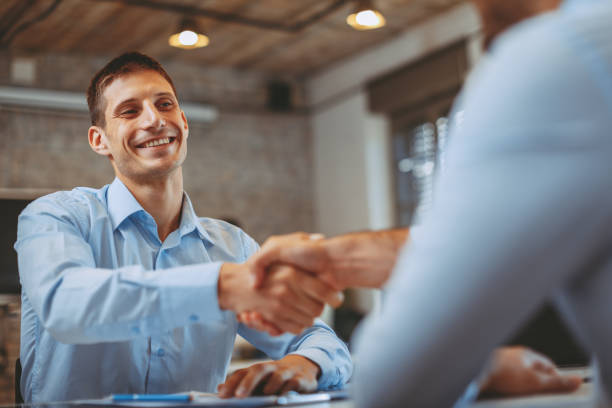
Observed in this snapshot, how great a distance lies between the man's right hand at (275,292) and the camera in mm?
1088

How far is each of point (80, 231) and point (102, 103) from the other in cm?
38

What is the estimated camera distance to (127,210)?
152cm

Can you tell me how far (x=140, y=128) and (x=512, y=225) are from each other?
1222 millimetres

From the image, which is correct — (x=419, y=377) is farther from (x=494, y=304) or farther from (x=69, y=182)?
(x=69, y=182)

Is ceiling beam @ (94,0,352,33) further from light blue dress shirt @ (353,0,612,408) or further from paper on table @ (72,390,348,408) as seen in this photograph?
light blue dress shirt @ (353,0,612,408)

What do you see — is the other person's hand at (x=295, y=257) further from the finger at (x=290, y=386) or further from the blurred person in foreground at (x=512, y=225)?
the blurred person in foreground at (x=512, y=225)

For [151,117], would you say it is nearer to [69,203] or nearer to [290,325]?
[69,203]

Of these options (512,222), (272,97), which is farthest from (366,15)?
(512,222)

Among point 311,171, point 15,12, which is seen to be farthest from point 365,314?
point 15,12

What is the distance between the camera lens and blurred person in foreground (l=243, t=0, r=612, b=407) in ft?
1.86

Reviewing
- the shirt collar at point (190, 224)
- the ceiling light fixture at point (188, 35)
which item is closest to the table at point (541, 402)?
the shirt collar at point (190, 224)

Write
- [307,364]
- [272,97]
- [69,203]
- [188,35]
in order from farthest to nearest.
Answer: [272,97]
[188,35]
[69,203]
[307,364]

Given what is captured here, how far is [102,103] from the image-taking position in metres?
1.66

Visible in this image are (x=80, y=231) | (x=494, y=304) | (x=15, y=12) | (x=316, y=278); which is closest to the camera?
(x=494, y=304)
